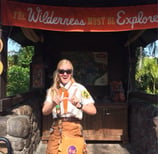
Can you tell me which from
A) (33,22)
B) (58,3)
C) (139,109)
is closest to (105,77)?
(139,109)

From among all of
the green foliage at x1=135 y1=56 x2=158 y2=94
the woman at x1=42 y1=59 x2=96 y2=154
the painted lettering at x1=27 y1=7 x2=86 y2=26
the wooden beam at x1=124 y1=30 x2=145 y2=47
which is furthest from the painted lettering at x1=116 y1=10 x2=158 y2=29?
the green foliage at x1=135 y1=56 x2=158 y2=94

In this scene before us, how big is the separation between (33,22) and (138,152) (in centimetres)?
294

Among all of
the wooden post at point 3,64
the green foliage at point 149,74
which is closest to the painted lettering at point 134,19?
the wooden post at point 3,64

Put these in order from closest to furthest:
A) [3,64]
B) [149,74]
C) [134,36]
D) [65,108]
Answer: [65,108] → [3,64] → [134,36] → [149,74]

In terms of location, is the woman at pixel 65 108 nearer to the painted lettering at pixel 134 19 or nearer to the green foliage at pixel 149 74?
the painted lettering at pixel 134 19

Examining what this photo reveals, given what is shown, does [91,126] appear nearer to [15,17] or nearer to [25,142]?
[25,142]

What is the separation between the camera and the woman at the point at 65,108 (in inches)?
127

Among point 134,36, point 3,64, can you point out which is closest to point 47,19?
point 3,64

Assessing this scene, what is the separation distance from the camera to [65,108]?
10.6 feet

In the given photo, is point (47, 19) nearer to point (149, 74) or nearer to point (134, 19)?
point (134, 19)

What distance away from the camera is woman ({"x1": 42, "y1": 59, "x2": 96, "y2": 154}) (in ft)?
10.6

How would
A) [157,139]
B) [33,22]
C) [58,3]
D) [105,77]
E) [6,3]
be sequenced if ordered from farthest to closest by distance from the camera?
[105,77], [58,3], [33,22], [6,3], [157,139]

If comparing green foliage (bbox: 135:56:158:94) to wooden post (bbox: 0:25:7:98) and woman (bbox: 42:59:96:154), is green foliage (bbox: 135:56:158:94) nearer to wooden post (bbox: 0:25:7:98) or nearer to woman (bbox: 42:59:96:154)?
wooden post (bbox: 0:25:7:98)

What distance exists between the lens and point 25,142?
4.56 metres
